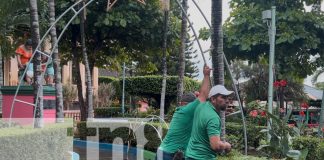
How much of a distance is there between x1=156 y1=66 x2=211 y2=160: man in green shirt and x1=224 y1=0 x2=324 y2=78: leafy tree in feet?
33.7

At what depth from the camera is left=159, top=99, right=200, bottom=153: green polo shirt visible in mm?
5465

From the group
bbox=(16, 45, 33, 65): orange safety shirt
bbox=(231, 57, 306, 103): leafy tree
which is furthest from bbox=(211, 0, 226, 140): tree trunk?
bbox=(231, 57, 306, 103): leafy tree

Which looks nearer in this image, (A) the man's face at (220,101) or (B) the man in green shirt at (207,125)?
(B) the man in green shirt at (207,125)

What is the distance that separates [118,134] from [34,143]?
842 cm

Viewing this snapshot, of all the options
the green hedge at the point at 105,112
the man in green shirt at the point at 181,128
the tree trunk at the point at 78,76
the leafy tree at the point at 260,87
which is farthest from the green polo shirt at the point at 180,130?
the leafy tree at the point at 260,87

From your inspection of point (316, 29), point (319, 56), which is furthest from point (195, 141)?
point (319, 56)

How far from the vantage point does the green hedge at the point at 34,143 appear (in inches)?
277

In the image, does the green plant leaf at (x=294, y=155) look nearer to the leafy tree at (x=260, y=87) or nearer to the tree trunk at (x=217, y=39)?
the tree trunk at (x=217, y=39)

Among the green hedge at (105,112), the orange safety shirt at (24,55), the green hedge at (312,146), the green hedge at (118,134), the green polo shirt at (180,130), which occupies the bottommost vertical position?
the green hedge at (105,112)

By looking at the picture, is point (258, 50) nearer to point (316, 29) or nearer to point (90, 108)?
point (316, 29)

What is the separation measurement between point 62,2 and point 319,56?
8725 mm

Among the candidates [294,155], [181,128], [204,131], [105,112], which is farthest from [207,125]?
[105,112]

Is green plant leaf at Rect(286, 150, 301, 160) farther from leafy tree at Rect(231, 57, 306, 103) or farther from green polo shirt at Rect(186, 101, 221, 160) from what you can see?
leafy tree at Rect(231, 57, 306, 103)

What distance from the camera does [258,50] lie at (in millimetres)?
17391
